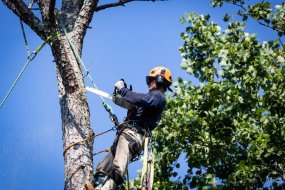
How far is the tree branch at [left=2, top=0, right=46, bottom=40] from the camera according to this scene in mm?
4383

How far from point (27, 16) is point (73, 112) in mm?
1289

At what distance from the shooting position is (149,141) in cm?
498

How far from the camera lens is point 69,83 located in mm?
4215

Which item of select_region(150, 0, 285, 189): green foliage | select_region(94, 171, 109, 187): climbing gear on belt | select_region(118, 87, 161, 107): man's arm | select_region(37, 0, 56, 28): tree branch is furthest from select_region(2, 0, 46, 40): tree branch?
select_region(150, 0, 285, 189): green foliage

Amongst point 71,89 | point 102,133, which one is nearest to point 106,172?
point 102,133

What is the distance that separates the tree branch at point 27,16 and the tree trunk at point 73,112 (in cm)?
30

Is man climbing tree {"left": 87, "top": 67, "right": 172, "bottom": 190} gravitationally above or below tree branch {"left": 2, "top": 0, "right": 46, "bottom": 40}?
below

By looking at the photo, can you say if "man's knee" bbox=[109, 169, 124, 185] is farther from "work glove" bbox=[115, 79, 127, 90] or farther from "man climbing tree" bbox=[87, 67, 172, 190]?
"work glove" bbox=[115, 79, 127, 90]

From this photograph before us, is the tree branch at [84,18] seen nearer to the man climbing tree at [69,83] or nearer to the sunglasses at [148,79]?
the man climbing tree at [69,83]

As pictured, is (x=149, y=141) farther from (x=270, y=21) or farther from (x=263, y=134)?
(x=270, y=21)

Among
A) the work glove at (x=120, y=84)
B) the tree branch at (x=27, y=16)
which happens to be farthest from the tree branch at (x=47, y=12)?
the work glove at (x=120, y=84)

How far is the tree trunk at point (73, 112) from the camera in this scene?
3.96 metres

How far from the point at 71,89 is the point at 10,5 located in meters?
1.35

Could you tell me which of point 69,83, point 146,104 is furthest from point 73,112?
point 146,104
